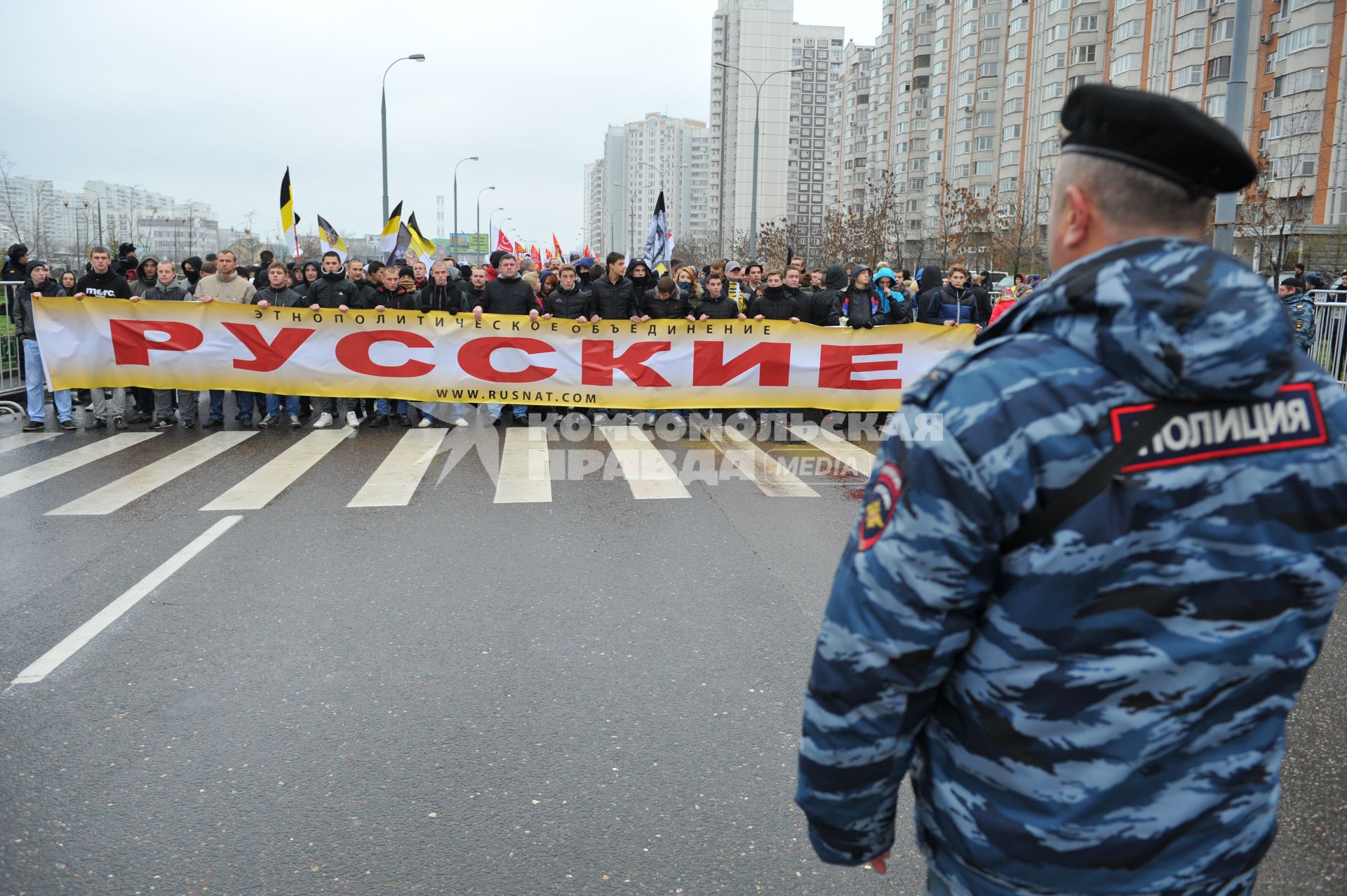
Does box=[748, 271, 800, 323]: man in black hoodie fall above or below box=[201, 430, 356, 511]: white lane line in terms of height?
above

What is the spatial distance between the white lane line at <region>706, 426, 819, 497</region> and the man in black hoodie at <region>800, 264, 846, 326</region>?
1.81 meters

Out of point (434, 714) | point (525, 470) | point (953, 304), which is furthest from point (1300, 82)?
point (434, 714)

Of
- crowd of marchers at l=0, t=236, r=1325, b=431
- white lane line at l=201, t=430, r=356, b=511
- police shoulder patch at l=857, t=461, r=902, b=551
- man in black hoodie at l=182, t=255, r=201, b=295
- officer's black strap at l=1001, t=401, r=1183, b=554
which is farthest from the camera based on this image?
man in black hoodie at l=182, t=255, r=201, b=295

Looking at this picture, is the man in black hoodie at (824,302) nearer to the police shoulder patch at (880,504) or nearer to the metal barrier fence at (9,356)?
the metal barrier fence at (9,356)

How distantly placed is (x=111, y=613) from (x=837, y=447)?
312 inches

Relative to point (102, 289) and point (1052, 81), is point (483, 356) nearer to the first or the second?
point (102, 289)

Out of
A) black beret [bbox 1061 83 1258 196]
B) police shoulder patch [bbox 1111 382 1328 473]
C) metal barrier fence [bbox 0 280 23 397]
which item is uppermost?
black beret [bbox 1061 83 1258 196]

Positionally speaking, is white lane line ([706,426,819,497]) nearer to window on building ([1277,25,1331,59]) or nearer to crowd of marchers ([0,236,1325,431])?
crowd of marchers ([0,236,1325,431])

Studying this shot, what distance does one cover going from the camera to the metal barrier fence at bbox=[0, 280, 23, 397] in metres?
14.2

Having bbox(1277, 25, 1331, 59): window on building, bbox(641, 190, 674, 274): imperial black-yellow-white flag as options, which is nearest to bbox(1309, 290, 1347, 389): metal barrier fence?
bbox(641, 190, 674, 274): imperial black-yellow-white flag

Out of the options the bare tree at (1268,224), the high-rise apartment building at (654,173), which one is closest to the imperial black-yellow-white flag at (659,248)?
the bare tree at (1268,224)

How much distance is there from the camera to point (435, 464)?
33.9 feet

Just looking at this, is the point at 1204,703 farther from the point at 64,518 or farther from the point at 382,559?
the point at 64,518

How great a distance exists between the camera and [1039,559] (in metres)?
1.52
